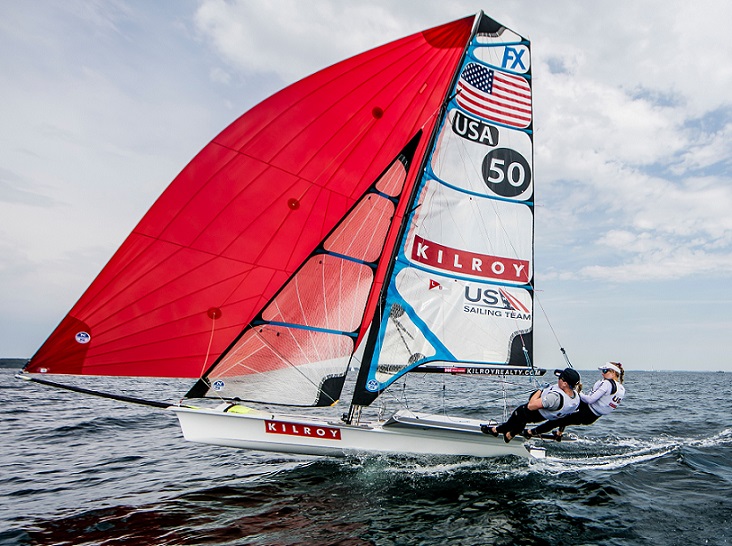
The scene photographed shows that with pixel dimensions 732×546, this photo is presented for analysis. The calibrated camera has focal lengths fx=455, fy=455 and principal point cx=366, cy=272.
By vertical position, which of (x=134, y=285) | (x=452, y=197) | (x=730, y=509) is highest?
(x=452, y=197)

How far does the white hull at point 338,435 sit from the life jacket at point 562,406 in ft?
2.65

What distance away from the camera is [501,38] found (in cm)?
827

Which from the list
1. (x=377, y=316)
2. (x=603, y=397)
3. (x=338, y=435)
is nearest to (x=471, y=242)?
(x=377, y=316)

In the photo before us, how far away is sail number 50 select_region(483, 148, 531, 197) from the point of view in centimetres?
799

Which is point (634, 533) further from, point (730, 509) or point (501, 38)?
point (501, 38)

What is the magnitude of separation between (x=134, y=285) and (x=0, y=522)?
10.1 ft

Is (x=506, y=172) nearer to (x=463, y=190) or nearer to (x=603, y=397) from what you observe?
(x=463, y=190)

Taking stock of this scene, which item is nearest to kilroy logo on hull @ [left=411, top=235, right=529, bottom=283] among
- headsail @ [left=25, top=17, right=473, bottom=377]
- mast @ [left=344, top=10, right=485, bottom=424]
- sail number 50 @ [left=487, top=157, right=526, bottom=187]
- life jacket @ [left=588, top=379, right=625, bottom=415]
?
mast @ [left=344, top=10, right=485, bottom=424]

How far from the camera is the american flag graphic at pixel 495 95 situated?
7930mm

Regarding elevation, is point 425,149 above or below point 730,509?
above

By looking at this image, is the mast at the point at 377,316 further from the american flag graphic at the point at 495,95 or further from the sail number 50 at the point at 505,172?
the sail number 50 at the point at 505,172

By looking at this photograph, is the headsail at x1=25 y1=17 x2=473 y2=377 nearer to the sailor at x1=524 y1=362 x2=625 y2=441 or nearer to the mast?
the mast

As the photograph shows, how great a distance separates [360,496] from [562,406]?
10.0ft

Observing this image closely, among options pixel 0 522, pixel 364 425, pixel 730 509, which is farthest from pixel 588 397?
pixel 0 522
